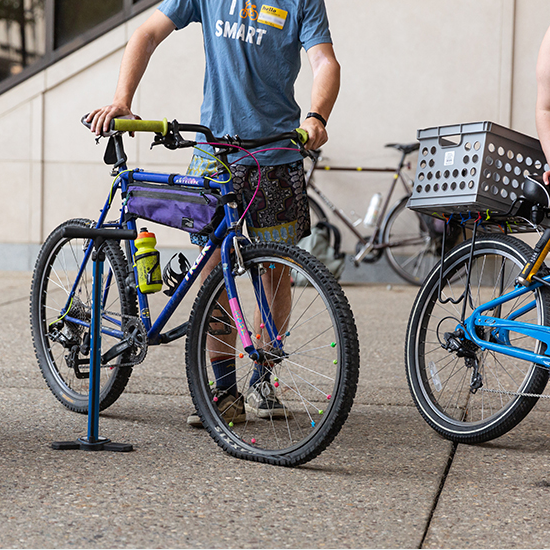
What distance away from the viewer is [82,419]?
3287 millimetres

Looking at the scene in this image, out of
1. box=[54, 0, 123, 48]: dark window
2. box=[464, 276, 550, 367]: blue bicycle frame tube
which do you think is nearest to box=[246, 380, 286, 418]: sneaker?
box=[464, 276, 550, 367]: blue bicycle frame tube

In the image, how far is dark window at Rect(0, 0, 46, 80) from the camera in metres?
8.66

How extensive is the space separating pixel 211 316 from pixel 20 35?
7.08m

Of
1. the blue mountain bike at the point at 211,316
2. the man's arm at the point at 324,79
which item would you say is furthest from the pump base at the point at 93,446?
the man's arm at the point at 324,79

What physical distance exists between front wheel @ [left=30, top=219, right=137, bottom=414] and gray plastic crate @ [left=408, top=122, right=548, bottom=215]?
129 centimetres

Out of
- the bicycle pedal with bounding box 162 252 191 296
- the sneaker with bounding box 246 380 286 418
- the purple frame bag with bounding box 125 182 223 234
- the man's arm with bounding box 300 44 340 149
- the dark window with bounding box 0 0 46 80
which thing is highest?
the dark window with bounding box 0 0 46 80

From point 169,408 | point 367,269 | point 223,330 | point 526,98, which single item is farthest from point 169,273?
point 526,98

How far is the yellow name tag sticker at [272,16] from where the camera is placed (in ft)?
10.5

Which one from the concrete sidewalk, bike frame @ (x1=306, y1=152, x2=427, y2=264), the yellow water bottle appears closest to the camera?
the concrete sidewalk

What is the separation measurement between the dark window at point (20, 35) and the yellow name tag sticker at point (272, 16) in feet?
20.0

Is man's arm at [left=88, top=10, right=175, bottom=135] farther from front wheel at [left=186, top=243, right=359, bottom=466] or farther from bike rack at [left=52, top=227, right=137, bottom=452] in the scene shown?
front wheel at [left=186, top=243, right=359, bottom=466]

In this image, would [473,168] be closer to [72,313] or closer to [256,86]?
[256,86]

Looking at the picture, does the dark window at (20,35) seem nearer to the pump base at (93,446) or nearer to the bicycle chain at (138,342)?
the bicycle chain at (138,342)

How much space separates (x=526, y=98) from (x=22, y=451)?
666 centimetres
